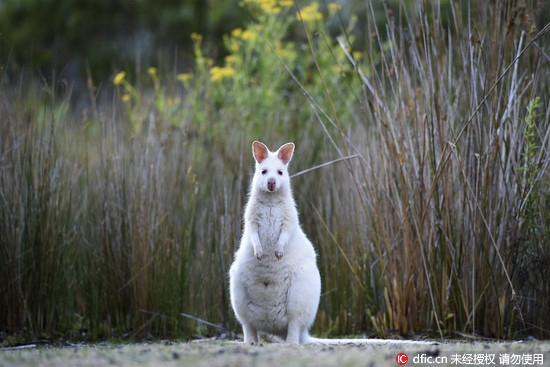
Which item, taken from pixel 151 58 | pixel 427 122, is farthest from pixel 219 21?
pixel 427 122

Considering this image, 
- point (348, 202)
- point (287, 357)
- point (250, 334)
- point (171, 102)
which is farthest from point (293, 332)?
point (171, 102)

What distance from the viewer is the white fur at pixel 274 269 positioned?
3412 mm

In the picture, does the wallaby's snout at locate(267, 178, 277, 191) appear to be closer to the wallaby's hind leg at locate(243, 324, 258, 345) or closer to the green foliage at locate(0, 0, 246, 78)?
the wallaby's hind leg at locate(243, 324, 258, 345)

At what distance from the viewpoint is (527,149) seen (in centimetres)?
345

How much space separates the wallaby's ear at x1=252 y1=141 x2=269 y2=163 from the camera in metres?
3.63

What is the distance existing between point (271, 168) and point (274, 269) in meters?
0.54

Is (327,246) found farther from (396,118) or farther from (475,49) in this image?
(475,49)

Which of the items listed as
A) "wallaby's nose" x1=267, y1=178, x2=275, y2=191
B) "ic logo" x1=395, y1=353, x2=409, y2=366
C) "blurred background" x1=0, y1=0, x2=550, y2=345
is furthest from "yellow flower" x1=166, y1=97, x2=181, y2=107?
"ic logo" x1=395, y1=353, x2=409, y2=366

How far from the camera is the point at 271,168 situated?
3.56 m

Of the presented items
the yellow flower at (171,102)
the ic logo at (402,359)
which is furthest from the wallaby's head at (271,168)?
the yellow flower at (171,102)

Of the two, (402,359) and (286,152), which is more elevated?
(286,152)

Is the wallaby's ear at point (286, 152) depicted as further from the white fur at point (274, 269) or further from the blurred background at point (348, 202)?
the blurred background at point (348, 202)

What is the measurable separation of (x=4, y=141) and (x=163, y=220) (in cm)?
113

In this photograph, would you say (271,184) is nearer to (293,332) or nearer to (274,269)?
(274,269)
